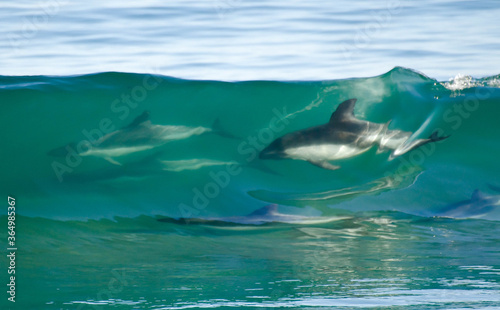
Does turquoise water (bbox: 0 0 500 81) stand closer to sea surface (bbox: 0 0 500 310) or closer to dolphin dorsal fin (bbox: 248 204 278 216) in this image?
sea surface (bbox: 0 0 500 310)

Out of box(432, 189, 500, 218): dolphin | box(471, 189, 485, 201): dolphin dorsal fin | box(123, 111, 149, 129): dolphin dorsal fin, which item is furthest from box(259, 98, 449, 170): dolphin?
box(123, 111, 149, 129): dolphin dorsal fin

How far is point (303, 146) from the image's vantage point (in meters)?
6.41

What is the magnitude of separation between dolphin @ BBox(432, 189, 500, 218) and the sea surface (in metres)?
0.03

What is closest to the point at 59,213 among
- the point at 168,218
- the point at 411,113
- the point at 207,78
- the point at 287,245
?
the point at 168,218

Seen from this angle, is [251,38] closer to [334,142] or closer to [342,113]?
[342,113]

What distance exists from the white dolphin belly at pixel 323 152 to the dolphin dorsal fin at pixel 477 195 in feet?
3.50

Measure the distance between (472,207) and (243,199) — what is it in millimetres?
1945

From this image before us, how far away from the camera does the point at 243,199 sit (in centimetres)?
604

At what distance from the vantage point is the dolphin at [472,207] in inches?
218

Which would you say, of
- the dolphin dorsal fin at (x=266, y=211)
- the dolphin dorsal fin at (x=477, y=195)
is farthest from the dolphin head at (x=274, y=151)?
the dolphin dorsal fin at (x=477, y=195)

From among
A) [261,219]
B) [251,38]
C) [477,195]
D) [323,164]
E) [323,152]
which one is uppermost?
[251,38]

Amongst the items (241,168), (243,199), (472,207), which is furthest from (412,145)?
(243,199)

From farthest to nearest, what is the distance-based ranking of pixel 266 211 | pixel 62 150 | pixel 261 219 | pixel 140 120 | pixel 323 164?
pixel 140 120 → pixel 62 150 → pixel 323 164 → pixel 266 211 → pixel 261 219

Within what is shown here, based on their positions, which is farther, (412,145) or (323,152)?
(412,145)
